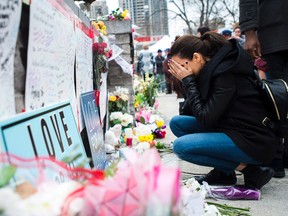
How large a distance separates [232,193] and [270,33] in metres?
1.33

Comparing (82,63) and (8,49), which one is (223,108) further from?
(8,49)

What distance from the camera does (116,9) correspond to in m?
6.36

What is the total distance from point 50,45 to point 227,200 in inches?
68.6

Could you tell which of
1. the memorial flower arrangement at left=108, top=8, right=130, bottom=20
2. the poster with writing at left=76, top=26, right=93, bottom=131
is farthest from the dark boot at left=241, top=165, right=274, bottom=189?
the memorial flower arrangement at left=108, top=8, right=130, bottom=20

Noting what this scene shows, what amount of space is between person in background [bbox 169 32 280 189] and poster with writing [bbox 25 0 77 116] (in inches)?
37.5

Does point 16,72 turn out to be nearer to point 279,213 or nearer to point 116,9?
point 279,213

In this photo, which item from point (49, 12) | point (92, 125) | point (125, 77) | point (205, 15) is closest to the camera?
point (49, 12)

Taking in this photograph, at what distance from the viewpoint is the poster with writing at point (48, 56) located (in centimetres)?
146

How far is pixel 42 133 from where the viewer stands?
55.3 inches

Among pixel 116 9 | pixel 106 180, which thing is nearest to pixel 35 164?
pixel 106 180

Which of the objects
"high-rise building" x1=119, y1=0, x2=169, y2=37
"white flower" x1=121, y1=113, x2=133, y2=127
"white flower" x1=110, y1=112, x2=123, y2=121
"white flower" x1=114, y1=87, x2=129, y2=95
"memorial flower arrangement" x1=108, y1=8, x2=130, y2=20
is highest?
"high-rise building" x1=119, y1=0, x2=169, y2=37

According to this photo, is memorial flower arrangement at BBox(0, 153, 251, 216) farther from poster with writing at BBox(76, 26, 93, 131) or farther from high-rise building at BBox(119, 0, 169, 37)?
high-rise building at BBox(119, 0, 169, 37)

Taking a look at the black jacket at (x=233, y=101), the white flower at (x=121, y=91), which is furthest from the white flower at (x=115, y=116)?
the black jacket at (x=233, y=101)

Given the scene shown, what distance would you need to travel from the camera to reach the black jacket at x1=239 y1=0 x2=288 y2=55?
10.8ft
